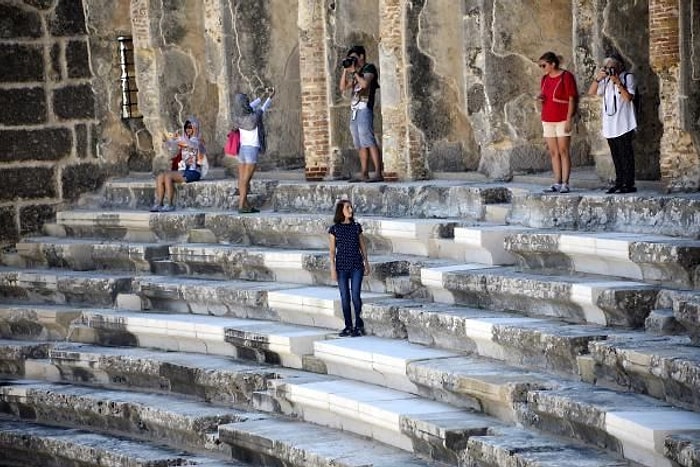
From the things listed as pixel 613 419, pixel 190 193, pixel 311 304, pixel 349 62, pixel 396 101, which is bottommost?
pixel 613 419

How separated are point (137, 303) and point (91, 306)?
0.87 metres

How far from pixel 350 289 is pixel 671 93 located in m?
3.21

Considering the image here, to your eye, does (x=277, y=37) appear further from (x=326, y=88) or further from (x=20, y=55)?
(x=20, y=55)

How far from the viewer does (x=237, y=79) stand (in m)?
22.5

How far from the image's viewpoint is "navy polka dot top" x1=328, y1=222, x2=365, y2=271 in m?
16.2

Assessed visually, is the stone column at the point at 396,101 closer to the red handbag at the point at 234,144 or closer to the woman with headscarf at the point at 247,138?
the woman with headscarf at the point at 247,138

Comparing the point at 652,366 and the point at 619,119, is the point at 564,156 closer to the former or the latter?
the point at 619,119

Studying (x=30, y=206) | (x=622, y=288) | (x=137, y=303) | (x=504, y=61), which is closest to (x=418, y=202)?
(x=504, y=61)

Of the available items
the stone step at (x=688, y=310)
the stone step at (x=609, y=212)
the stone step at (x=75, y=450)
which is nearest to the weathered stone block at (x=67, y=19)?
the stone step at (x=75, y=450)

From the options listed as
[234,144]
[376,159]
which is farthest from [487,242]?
[234,144]

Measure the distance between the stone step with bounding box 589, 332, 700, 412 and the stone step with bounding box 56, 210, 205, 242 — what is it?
8.16 m

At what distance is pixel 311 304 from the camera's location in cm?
1728

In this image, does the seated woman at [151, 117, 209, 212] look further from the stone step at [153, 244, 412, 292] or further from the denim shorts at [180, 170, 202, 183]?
the stone step at [153, 244, 412, 292]

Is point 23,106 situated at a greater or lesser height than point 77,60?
lesser
